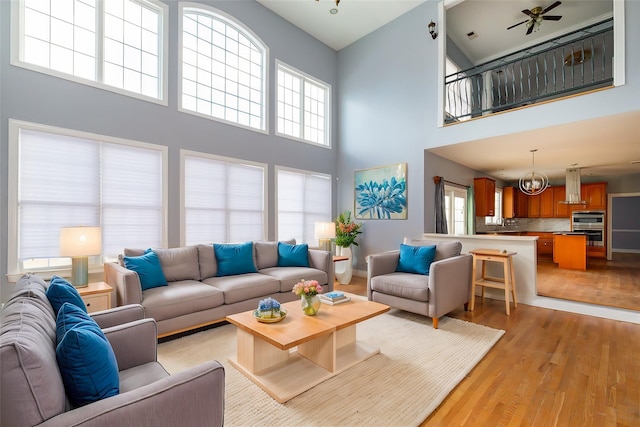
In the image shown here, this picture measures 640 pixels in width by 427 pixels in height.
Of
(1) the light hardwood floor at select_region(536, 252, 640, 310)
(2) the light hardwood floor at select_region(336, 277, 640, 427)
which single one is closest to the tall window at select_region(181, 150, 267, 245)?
(2) the light hardwood floor at select_region(336, 277, 640, 427)

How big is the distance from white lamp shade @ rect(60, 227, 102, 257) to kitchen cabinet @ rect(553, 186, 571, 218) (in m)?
11.3

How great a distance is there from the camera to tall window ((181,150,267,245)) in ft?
13.9

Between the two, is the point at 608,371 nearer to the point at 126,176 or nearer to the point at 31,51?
the point at 126,176

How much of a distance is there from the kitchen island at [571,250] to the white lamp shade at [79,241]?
893 centimetres

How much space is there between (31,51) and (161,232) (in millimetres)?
2338

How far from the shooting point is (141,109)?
375 cm

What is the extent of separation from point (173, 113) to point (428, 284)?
13.2ft

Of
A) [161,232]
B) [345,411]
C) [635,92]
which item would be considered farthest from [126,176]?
[635,92]

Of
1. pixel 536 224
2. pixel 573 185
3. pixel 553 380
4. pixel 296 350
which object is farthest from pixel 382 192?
pixel 536 224

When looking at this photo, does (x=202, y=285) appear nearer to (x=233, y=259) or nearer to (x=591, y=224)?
(x=233, y=259)

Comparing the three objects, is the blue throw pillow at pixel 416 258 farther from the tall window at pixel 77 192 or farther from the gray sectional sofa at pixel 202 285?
the tall window at pixel 77 192

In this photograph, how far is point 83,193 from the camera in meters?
3.35

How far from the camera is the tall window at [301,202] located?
547cm

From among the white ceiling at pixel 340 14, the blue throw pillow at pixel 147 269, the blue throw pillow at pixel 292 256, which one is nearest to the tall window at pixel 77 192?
the blue throw pillow at pixel 147 269
